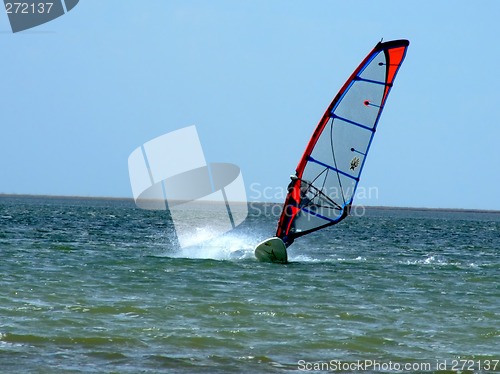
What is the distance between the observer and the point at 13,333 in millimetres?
9742

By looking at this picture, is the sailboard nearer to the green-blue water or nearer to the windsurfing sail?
the windsurfing sail

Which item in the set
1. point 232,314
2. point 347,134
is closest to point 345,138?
point 347,134

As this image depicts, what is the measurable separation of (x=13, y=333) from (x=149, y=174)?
10.6 meters

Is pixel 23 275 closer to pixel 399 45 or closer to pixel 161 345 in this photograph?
pixel 161 345

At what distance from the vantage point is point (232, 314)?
11.7 meters

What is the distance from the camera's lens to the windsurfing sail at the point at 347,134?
16.1 meters

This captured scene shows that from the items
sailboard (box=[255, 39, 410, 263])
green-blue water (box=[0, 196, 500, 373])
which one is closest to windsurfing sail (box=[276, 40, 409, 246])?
sailboard (box=[255, 39, 410, 263])

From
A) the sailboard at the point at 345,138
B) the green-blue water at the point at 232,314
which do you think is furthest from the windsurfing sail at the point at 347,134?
the green-blue water at the point at 232,314

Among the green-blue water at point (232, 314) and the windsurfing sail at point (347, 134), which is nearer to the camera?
the green-blue water at point (232, 314)

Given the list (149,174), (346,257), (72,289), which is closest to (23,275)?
(72,289)

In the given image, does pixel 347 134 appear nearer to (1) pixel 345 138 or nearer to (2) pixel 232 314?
(1) pixel 345 138

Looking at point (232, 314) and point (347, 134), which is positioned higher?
point (347, 134)

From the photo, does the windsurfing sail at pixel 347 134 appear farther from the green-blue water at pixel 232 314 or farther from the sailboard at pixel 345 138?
the green-blue water at pixel 232 314

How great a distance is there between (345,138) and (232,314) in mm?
5634
